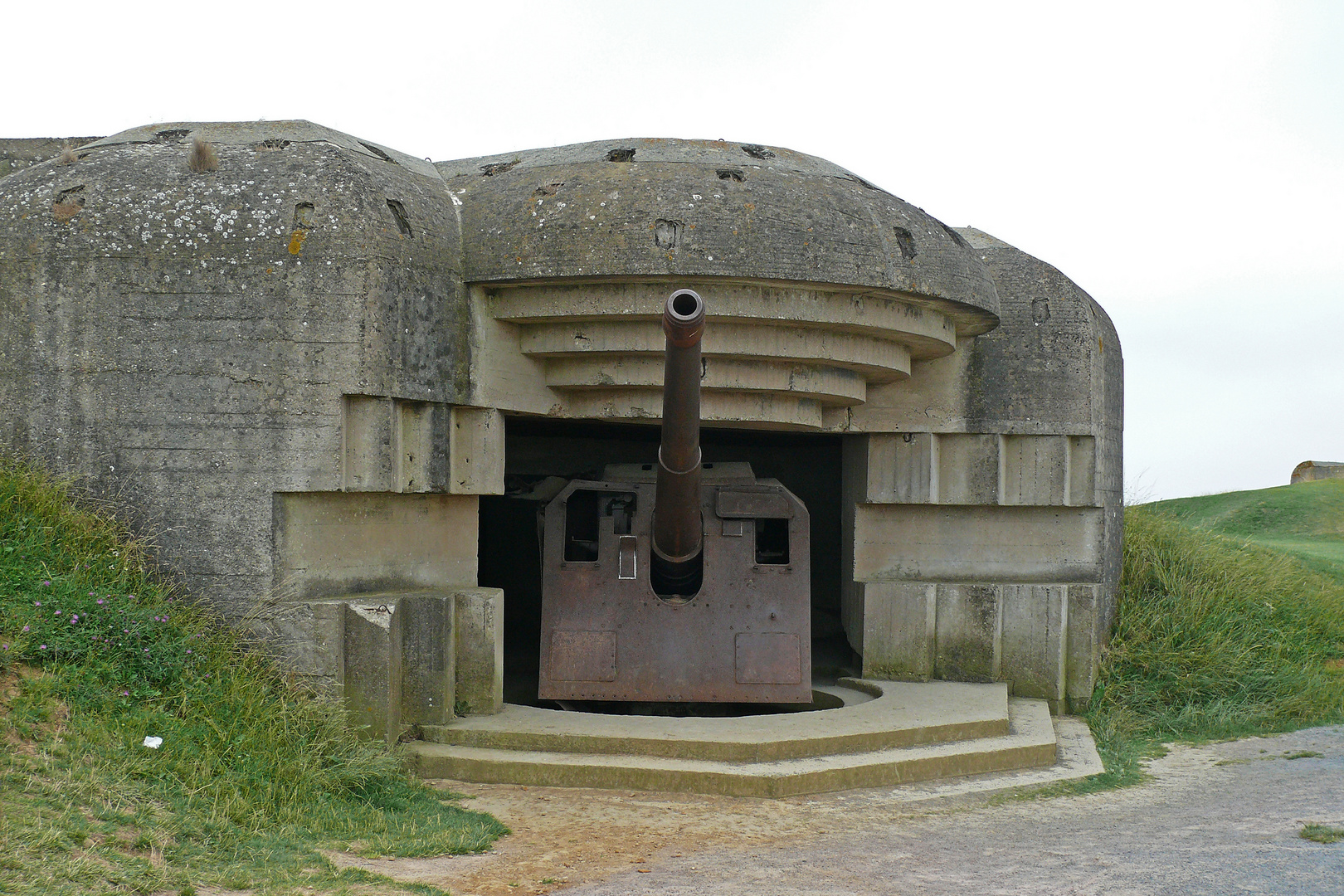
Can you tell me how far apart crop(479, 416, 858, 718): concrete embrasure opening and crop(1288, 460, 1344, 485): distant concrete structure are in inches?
476

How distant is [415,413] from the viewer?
19.9 ft

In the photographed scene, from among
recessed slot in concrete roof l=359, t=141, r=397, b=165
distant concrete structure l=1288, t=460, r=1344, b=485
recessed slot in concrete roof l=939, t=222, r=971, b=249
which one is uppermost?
recessed slot in concrete roof l=359, t=141, r=397, b=165

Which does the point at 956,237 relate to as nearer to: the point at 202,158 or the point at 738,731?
the point at 738,731

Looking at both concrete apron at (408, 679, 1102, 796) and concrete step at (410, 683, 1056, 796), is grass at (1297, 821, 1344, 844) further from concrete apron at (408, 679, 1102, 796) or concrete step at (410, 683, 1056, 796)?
concrete step at (410, 683, 1056, 796)

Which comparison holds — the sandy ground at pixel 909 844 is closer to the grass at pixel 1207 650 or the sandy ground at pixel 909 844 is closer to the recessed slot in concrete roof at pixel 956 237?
the grass at pixel 1207 650

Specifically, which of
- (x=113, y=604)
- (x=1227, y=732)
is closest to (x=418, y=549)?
(x=113, y=604)

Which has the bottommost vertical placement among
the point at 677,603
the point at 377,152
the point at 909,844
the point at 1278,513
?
the point at 909,844

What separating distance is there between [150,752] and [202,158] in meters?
2.96

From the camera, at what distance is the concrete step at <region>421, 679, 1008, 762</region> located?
561 cm

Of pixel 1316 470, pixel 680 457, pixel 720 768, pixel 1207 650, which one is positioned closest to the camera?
pixel 720 768

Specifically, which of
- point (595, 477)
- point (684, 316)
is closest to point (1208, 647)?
point (595, 477)

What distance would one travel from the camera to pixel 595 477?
877cm

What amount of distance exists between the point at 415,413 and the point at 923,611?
3497 millimetres

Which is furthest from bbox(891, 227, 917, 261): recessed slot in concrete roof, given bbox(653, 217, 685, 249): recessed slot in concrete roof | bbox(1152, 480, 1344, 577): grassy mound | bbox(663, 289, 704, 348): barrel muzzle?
bbox(1152, 480, 1344, 577): grassy mound
